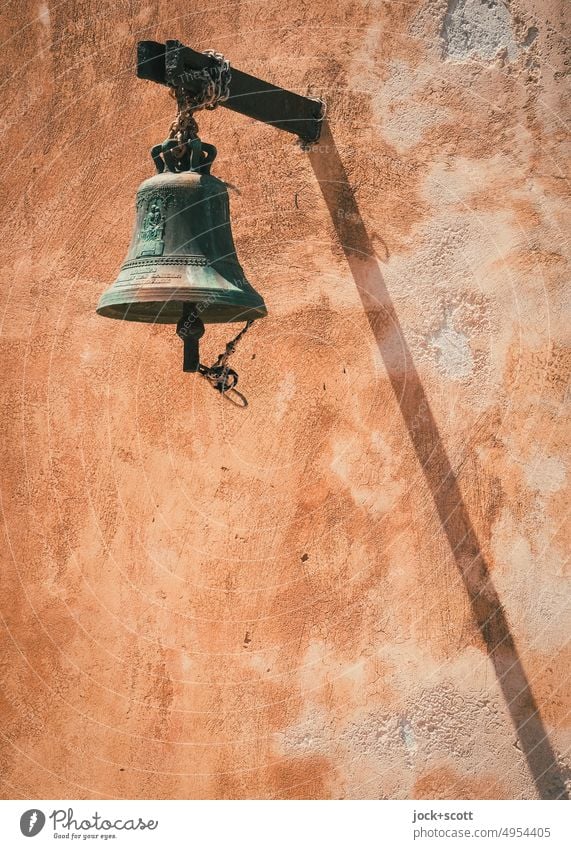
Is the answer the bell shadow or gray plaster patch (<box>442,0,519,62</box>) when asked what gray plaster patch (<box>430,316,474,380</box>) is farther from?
gray plaster patch (<box>442,0,519,62</box>)

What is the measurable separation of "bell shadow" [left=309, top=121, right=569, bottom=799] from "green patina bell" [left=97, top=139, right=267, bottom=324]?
60cm

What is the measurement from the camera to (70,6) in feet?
11.7

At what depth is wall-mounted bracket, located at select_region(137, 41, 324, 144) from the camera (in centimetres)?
253

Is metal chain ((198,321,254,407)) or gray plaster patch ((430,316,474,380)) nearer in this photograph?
metal chain ((198,321,254,407))

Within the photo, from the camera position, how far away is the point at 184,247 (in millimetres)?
2670

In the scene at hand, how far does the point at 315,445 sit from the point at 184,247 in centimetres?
87

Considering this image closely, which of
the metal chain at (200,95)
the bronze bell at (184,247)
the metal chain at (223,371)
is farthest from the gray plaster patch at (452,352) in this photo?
the metal chain at (200,95)

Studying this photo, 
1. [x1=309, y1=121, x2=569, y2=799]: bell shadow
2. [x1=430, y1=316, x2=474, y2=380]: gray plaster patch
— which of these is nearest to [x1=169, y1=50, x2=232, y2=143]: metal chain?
[x1=309, y1=121, x2=569, y2=799]: bell shadow

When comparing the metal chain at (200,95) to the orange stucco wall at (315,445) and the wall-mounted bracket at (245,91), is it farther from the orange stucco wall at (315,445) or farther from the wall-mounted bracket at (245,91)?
the orange stucco wall at (315,445)

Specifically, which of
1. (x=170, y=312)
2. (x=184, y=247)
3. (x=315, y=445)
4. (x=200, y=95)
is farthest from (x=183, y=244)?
(x=315, y=445)

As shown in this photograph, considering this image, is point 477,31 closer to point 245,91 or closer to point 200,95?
point 245,91

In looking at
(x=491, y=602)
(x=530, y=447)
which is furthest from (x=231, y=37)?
(x=491, y=602)

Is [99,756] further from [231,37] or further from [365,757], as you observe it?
[231,37]

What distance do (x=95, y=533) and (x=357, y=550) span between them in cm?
88
